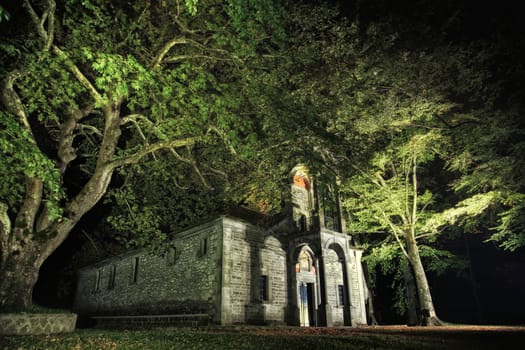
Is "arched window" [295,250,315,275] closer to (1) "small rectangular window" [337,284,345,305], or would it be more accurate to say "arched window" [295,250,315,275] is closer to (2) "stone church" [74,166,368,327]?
(2) "stone church" [74,166,368,327]

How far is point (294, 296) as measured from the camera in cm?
2022

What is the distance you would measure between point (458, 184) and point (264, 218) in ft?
38.5

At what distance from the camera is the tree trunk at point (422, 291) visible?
724 inches

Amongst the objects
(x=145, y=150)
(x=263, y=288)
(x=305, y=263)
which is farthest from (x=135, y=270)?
(x=145, y=150)

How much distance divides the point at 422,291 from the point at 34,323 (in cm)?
1901

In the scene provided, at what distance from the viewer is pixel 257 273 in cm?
1886

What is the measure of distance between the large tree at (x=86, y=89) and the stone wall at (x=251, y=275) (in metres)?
8.01

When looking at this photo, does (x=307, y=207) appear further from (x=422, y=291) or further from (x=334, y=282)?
(x=422, y=291)

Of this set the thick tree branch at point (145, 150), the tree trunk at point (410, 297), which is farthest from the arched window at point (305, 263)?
the thick tree branch at point (145, 150)

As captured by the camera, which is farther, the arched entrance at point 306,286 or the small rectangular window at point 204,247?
the arched entrance at point 306,286

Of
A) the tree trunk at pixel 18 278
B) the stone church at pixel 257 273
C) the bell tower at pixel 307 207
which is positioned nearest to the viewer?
the tree trunk at pixel 18 278

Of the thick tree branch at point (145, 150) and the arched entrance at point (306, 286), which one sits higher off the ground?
the thick tree branch at point (145, 150)

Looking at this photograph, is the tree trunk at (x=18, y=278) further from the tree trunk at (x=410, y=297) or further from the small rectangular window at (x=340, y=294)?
the tree trunk at (x=410, y=297)

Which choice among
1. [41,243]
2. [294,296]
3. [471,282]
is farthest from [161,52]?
[471,282]
